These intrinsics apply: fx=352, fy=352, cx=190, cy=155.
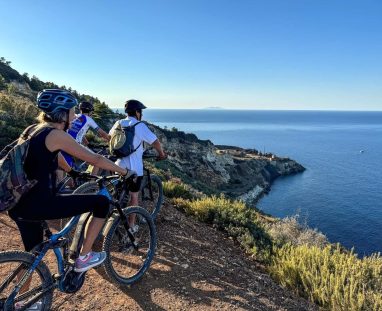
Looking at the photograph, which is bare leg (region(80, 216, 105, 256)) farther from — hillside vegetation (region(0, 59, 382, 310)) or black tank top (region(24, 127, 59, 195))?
hillside vegetation (region(0, 59, 382, 310))

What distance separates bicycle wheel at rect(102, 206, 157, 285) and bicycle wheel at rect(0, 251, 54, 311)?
1154 millimetres

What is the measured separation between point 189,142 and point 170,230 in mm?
58337

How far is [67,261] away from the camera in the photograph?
13.7 feet

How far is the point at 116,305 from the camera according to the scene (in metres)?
4.78

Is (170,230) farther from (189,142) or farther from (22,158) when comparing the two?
(189,142)

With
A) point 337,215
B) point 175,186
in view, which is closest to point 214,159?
point 337,215

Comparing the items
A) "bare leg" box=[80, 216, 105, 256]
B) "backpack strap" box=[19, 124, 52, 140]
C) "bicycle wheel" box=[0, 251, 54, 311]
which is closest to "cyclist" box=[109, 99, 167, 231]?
"bare leg" box=[80, 216, 105, 256]

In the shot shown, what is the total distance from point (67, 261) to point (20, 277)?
1.82 ft

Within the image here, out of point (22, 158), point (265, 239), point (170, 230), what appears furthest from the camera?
point (265, 239)

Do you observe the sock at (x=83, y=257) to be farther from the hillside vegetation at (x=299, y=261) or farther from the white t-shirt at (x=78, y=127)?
the hillside vegetation at (x=299, y=261)

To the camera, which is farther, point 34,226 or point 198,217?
point 198,217

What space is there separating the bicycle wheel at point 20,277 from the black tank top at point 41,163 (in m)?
0.75

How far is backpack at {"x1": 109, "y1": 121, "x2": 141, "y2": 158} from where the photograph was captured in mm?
5612

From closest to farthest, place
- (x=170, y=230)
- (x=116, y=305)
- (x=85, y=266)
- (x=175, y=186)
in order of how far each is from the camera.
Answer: (x=85, y=266) → (x=116, y=305) → (x=170, y=230) → (x=175, y=186)
